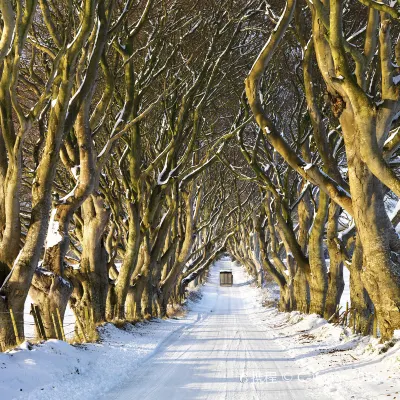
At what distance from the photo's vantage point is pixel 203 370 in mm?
7492

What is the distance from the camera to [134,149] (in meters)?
12.9

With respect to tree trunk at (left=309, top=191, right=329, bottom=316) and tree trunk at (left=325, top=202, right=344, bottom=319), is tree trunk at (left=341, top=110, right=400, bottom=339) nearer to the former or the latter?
tree trunk at (left=325, top=202, right=344, bottom=319)

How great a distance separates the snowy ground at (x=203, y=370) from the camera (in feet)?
18.8

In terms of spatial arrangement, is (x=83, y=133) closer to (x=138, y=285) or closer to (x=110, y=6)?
(x=110, y=6)

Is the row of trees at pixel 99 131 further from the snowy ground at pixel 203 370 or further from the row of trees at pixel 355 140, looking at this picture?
the row of trees at pixel 355 140

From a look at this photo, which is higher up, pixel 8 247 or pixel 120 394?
pixel 8 247

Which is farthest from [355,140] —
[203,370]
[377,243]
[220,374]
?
[203,370]

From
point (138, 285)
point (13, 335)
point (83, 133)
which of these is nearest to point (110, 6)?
point (83, 133)

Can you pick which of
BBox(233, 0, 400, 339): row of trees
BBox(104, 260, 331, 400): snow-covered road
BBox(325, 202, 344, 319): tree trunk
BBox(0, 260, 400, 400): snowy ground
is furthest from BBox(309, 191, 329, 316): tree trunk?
BBox(104, 260, 331, 400): snow-covered road

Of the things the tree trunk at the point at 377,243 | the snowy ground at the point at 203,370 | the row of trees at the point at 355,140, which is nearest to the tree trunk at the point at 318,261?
the row of trees at the point at 355,140

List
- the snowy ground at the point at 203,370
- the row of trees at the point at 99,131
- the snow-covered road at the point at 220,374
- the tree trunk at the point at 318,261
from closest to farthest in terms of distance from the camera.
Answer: the snowy ground at the point at 203,370 → the snow-covered road at the point at 220,374 → the row of trees at the point at 99,131 → the tree trunk at the point at 318,261

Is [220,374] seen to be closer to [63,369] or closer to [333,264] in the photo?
[63,369]

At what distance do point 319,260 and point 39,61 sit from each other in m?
9.24

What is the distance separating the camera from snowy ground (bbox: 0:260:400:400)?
5730 mm
